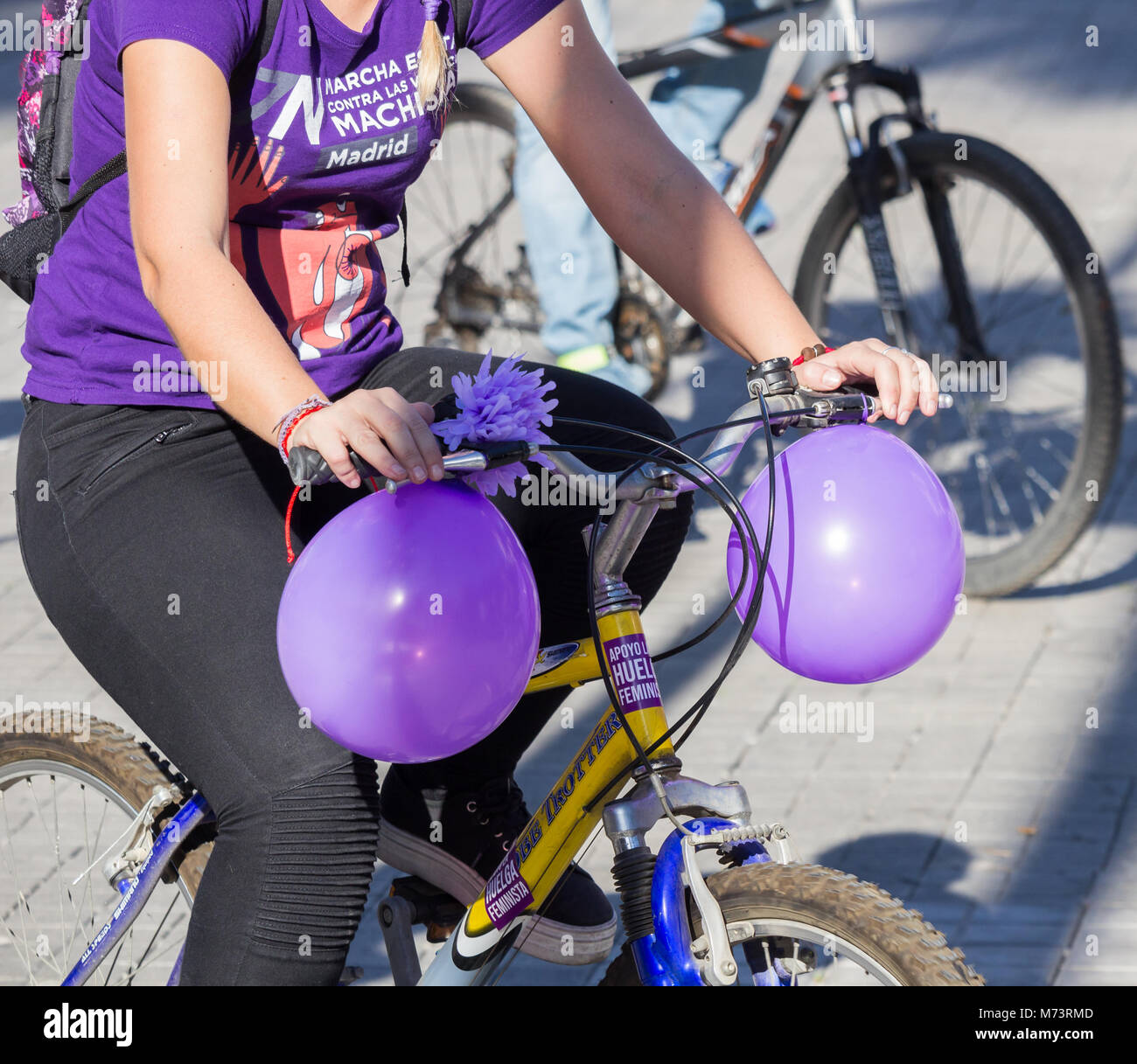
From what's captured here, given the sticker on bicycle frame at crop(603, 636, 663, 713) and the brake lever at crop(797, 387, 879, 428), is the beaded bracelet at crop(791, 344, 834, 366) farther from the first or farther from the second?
the sticker on bicycle frame at crop(603, 636, 663, 713)

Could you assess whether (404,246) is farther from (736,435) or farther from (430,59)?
(736,435)

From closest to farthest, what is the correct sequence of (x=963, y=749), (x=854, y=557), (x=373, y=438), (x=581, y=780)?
A: (x=373, y=438) < (x=854, y=557) < (x=581, y=780) < (x=963, y=749)

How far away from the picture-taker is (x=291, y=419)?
1.66 meters

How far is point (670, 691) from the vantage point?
12.9 ft

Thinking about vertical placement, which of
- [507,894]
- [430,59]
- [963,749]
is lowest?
[963,749]

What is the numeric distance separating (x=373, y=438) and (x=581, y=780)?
583 millimetres

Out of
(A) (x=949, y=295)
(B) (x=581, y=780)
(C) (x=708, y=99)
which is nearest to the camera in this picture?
(B) (x=581, y=780)

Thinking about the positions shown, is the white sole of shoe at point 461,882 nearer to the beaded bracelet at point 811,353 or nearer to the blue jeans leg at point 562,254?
the beaded bracelet at point 811,353

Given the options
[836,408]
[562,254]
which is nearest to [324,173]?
[836,408]

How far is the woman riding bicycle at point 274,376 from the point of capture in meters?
1.82

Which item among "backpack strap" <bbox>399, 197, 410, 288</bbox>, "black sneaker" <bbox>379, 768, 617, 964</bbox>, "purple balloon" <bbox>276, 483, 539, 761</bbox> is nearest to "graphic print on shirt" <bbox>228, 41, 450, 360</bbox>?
"backpack strap" <bbox>399, 197, 410, 288</bbox>

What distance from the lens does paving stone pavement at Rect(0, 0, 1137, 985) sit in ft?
10.2

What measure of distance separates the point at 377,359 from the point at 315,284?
0.16 meters

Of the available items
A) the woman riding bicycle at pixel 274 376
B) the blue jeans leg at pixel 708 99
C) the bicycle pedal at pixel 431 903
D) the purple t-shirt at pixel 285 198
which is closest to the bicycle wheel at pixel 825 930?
the woman riding bicycle at pixel 274 376
